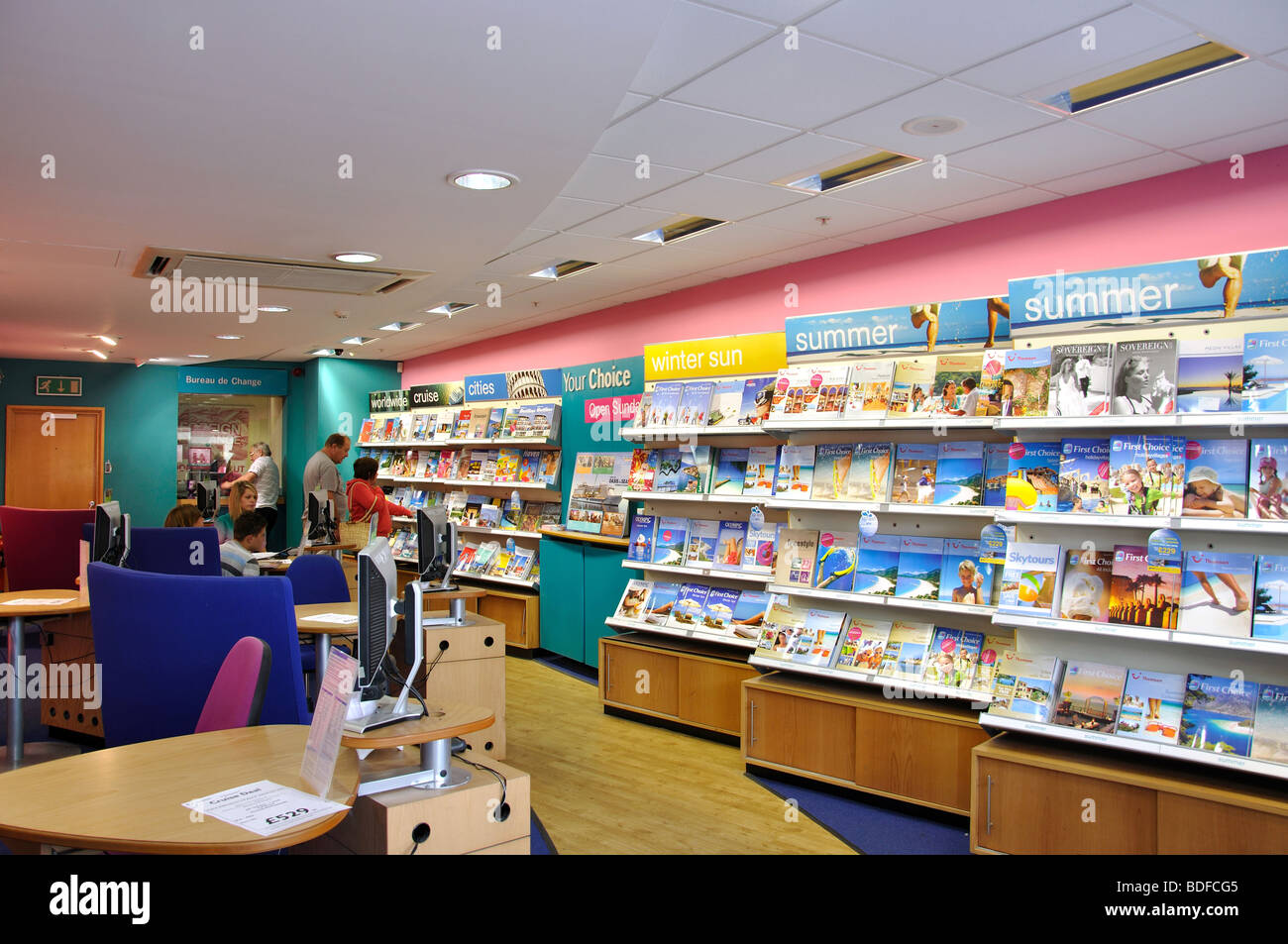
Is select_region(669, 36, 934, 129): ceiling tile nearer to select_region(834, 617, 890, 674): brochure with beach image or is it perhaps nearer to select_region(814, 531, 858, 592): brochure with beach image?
select_region(814, 531, 858, 592): brochure with beach image

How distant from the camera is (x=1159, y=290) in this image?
11.7 ft

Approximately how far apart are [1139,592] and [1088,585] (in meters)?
0.21

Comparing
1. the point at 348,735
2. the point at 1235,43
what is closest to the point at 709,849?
the point at 348,735

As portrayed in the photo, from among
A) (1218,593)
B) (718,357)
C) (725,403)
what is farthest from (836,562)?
(1218,593)

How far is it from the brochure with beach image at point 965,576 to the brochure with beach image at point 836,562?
51 centimetres

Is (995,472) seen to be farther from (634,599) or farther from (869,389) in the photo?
A: (634,599)

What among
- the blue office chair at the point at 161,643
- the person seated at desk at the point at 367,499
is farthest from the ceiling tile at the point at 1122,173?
the person seated at desk at the point at 367,499

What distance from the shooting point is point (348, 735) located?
2.37 metres

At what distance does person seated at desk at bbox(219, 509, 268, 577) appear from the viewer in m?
5.14

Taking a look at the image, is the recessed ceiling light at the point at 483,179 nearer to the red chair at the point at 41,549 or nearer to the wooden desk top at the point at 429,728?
the wooden desk top at the point at 429,728

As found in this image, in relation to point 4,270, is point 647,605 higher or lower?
lower
